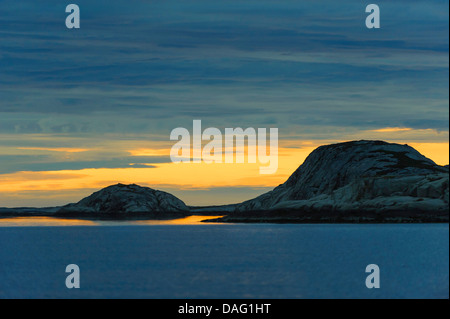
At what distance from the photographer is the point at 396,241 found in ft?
489

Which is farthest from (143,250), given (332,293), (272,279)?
(332,293)

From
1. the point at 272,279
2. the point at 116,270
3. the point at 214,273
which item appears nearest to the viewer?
the point at 272,279
